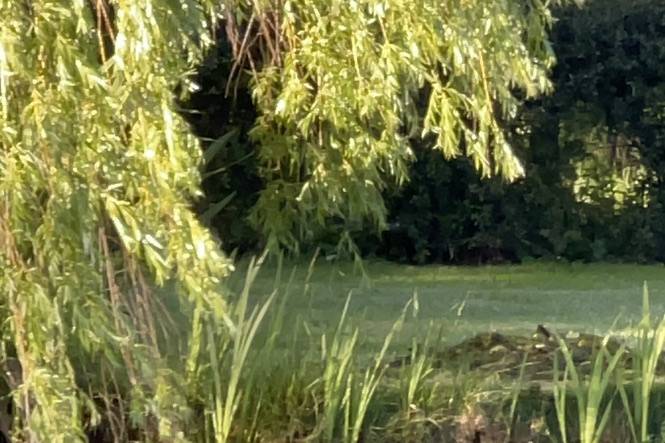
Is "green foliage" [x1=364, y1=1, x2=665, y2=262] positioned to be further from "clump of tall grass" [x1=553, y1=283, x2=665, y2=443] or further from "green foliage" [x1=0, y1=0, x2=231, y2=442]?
"green foliage" [x1=0, y1=0, x2=231, y2=442]

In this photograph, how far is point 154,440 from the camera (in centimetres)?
548

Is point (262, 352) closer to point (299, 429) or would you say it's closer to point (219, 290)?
point (299, 429)

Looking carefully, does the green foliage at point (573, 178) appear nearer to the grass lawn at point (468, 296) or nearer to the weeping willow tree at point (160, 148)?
the grass lawn at point (468, 296)

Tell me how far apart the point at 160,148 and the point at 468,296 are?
657cm

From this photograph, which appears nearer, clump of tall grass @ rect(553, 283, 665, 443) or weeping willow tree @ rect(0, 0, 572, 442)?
weeping willow tree @ rect(0, 0, 572, 442)

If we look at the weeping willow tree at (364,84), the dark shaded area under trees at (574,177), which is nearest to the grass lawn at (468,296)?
the dark shaded area under trees at (574,177)

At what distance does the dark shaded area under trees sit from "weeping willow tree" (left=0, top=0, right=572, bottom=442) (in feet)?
21.0

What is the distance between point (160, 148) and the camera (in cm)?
432

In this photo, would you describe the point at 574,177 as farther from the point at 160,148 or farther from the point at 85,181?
the point at 85,181

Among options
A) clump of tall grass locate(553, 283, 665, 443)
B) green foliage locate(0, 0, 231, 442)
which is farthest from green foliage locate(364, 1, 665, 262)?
green foliage locate(0, 0, 231, 442)

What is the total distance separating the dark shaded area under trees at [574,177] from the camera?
1222 cm

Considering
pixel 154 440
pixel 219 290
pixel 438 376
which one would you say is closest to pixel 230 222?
pixel 438 376

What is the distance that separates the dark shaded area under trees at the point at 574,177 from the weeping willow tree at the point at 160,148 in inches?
252

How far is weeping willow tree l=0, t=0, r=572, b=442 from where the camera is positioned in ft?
13.9
